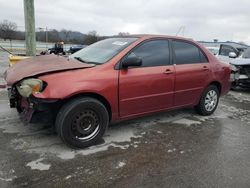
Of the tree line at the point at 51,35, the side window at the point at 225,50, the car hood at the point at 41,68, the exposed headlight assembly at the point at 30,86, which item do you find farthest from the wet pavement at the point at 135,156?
the tree line at the point at 51,35

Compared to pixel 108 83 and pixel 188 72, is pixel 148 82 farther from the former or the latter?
pixel 188 72

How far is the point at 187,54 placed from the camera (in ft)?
17.6

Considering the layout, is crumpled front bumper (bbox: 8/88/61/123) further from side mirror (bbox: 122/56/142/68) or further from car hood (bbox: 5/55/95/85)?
side mirror (bbox: 122/56/142/68)

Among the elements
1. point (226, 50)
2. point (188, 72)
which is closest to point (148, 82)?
point (188, 72)

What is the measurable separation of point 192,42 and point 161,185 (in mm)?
3291

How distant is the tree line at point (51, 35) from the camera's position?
29.0m

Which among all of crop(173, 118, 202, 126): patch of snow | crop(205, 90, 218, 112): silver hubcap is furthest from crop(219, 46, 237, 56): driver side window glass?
crop(173, 118, 202, 126): patch of snow

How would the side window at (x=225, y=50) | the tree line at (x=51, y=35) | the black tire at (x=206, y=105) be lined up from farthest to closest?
the tree line at (x=51, y=35), the side window at (x=225, y=50), the black tire at (x=206, y=105)

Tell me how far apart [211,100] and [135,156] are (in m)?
2.76

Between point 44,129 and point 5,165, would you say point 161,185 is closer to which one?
point 5,165

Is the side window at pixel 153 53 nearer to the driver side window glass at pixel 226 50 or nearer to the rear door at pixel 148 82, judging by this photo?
the rear door at pixel 148 82

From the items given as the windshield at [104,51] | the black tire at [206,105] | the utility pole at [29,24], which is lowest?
the black tire at [206,105]

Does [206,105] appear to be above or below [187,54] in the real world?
below

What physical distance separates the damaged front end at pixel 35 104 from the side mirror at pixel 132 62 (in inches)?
46.2
